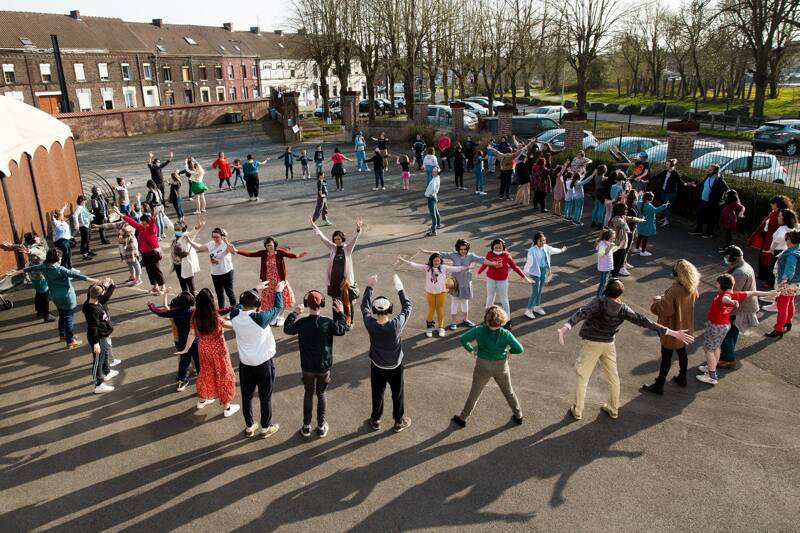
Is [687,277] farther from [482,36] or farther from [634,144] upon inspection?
[482,36]

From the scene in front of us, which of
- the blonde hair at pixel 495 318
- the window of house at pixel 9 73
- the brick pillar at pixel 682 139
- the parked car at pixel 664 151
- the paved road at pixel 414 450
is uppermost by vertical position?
the window of house at pixel 9 73

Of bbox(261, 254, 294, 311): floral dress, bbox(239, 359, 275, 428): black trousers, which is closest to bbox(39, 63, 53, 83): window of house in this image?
bbox(261, 254, 294, 311): floral dress

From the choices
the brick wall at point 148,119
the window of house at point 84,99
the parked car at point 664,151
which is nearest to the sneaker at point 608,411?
the parked car at point 664,151

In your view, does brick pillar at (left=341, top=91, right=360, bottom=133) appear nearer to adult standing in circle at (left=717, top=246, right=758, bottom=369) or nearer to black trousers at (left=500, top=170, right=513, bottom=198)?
black trousers at (left=500, top=170, right=513, bottom=198)

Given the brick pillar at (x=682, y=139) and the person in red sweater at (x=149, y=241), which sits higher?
the brick pillar at (x=682, y=139)

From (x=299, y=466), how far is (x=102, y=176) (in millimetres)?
24429

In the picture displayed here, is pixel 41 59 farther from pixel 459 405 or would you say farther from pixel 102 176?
pixel 459 405

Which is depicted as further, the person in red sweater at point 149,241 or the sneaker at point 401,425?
the person in red sweater at point 149,241

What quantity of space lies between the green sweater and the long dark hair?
10.0 ft

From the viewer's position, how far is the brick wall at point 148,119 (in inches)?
1479

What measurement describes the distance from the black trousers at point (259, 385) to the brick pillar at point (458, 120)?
2453 cm

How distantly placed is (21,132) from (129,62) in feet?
156

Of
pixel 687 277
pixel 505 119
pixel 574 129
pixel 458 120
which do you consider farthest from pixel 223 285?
pixel 458 120

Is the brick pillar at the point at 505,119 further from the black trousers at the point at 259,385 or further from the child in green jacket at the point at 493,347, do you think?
the black trousers at the point at 259,385
